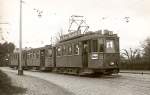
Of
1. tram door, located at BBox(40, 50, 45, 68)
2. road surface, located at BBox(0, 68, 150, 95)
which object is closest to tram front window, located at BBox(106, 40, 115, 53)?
road surface, located at BBox(0, 68, 150, 95)

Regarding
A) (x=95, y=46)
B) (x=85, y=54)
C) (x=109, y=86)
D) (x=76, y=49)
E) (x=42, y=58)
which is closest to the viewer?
(x=109, y=86)

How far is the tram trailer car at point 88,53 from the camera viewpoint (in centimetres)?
2609

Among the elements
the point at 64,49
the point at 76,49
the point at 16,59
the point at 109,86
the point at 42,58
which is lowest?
the point at 109,86

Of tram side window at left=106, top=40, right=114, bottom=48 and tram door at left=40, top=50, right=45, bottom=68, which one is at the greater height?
tram side window at left=106, top=40, right=114, bottom=48

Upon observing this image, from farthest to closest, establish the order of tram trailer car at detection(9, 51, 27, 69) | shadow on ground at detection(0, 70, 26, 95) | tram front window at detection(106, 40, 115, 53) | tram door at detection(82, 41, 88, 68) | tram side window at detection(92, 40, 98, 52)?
1. tram trailer car at detection(9, 51, 27, 69)
2. tram door at detection(82, 41, 88, 68)
3. tram side window at detection(92, 40, 98, 52)
4. tram front window at detection(106, 40, 115, 53)
5. shadow on ground at detection(0, 70, 26, 95)

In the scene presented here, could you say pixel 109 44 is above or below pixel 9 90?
above

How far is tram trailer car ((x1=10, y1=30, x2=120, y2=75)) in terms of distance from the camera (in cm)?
2609

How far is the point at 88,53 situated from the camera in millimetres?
27234

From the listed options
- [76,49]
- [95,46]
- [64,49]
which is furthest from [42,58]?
[95,46]

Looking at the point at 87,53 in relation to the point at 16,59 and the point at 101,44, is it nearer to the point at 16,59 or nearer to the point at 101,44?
the point at 101,44

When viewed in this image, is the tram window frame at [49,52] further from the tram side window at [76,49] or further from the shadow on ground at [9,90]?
the shadow on ground at [9,90]

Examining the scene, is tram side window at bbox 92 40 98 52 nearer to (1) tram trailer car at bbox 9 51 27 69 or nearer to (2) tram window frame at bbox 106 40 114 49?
(2) tram window frame at bbox 106 40 114 49

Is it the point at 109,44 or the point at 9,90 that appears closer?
the point at 9,90

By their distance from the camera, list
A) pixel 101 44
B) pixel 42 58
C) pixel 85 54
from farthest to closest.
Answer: pixel 42 58 → pixel 85 54 → pixel 101 44
